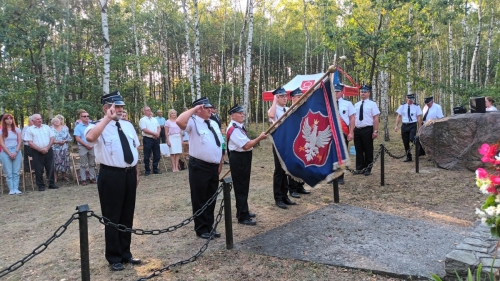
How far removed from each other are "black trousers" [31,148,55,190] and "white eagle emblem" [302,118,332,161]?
7117 millimetres

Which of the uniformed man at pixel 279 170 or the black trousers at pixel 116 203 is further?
the uniformed man at pixel 279 170

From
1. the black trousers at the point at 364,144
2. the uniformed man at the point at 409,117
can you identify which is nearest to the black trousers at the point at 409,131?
the uniformed man at the point at 409,117

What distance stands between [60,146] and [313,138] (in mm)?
7633

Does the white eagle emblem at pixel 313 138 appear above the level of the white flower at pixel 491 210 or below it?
above

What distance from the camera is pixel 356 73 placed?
55.4 feet

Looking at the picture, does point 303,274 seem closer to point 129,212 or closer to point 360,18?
point 129,212

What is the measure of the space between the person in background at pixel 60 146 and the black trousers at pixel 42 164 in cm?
51

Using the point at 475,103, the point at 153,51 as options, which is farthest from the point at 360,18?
the point at 153,51

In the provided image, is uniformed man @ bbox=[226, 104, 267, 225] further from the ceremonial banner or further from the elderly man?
the elderly man

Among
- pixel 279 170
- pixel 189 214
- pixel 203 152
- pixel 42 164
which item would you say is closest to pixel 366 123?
pixel 279 170

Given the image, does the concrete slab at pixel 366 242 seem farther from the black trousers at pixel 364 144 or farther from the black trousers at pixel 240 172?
the black trousers at pixel 364 144

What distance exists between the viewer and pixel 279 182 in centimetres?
659

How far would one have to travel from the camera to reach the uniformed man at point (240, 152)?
535cm

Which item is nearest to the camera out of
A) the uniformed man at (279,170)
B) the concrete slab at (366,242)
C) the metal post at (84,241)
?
the metal post at (84,241)
